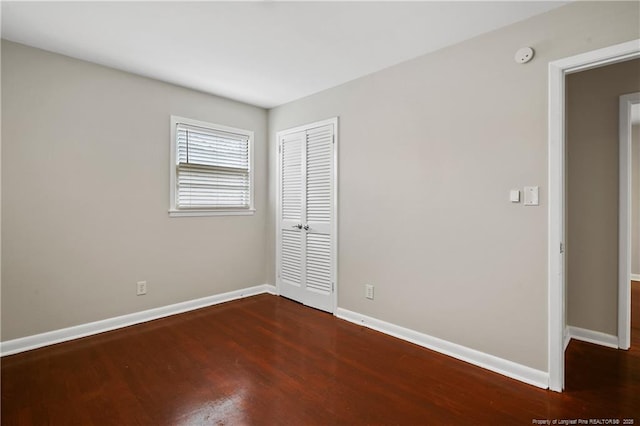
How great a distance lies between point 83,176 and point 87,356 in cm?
155

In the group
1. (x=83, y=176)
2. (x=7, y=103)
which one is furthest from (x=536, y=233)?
(x=7, y=103)

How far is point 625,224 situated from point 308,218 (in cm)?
294

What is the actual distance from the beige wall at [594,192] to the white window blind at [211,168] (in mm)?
3515

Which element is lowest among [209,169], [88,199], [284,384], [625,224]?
[284,384]

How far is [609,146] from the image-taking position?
107 inches

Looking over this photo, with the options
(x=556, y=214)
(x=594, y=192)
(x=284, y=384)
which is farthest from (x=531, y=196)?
(x=284, y=384)

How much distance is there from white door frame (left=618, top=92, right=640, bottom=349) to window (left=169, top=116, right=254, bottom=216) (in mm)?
3778

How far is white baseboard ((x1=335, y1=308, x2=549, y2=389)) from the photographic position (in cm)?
215

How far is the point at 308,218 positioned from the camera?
3.78 metres

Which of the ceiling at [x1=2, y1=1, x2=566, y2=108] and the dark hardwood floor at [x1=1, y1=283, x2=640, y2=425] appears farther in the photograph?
the ceiling at [x1=2, y1=1, x2=566, y2=108]

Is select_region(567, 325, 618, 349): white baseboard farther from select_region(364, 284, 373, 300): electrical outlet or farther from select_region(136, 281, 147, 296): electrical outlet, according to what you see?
select_region(136, 281, 147, 296): electrical outlet

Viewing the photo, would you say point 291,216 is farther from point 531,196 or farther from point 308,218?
point 531,196

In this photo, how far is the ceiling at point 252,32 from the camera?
6.84 feet

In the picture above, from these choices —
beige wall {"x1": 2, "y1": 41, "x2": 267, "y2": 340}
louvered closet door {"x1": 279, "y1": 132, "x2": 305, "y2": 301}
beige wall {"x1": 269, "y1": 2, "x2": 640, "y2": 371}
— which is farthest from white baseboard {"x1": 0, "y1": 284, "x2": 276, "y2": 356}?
beige wall {"x1": 269, "y1": 2, "x2": 640, "y2": 371}
